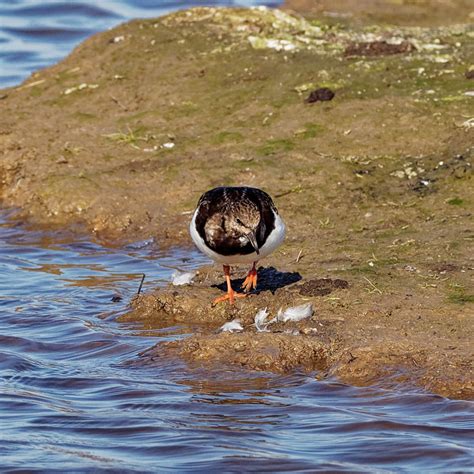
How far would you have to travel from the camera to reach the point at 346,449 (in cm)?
746

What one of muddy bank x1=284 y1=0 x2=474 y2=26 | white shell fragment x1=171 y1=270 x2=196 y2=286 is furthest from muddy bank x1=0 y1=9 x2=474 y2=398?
muddy bank x1=284 y1=0 x2=474 y2=26

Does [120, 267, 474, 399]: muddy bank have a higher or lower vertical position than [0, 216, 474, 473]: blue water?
higher

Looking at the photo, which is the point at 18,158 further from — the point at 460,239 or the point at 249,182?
the point at 460,239

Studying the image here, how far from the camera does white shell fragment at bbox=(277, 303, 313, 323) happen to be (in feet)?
30.0

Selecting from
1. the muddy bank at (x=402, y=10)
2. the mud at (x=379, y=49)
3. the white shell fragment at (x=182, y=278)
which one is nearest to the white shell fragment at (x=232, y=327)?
the white shell fragment at (x=182, y=278)

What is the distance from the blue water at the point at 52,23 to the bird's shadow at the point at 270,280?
996 centimetres

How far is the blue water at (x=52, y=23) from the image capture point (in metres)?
20.9

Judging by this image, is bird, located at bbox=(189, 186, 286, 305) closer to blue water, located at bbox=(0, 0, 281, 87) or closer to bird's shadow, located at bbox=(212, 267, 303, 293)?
bird's shadow, located at bbox=(212, 267, 303, 293)

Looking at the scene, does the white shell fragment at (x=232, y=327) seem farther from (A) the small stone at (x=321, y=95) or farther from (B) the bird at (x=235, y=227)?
(A) the small stone at (x=321, y=95)

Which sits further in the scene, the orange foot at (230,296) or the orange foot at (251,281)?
the orange foot at (251,281)

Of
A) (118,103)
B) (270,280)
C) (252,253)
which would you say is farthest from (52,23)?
(252,253)

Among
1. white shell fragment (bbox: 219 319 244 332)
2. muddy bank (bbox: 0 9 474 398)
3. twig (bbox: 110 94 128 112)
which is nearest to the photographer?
muddy bank (bbox: 0 9 474 398)

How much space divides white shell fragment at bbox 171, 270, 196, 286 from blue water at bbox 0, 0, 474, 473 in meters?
0.36

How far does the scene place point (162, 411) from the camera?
812 cm
